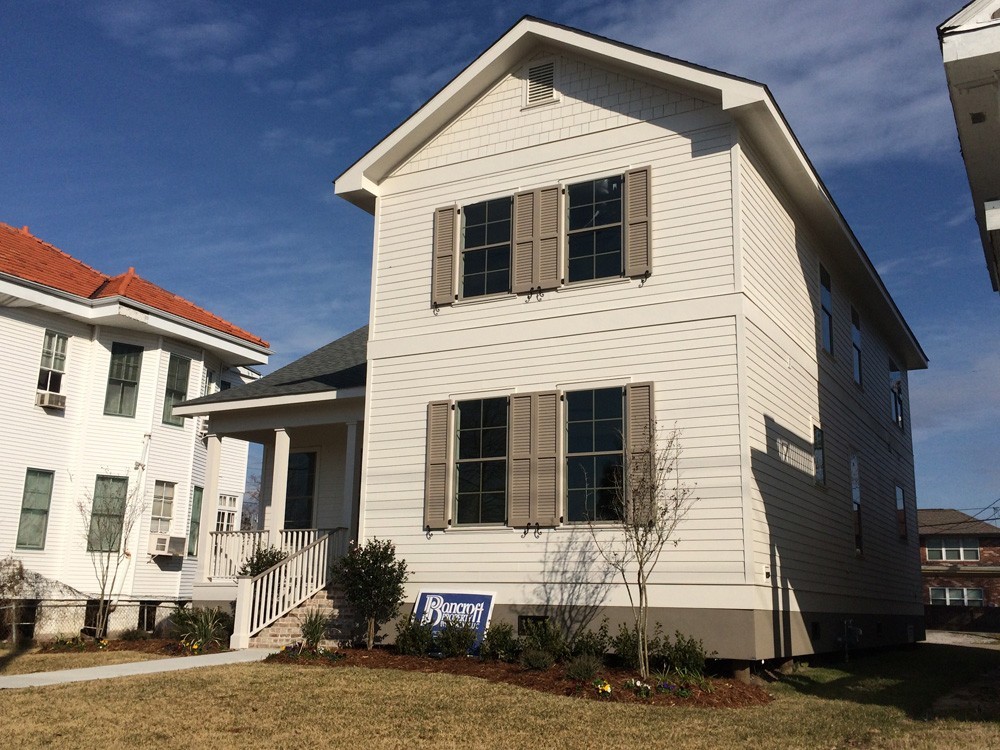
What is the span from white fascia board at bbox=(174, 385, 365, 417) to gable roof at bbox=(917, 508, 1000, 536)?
36.6 meters

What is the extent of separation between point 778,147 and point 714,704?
7851 mm

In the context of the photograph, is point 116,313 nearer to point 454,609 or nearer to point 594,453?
point 454,609

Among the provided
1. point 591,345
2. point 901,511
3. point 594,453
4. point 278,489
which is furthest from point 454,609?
point 901,511

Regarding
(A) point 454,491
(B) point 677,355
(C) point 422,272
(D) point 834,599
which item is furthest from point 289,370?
(D) point 834,599

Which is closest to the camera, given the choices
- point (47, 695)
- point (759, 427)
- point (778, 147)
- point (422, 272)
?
point (47, 695)

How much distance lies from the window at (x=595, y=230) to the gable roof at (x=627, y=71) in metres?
1.70

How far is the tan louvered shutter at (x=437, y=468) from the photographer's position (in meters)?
14.1

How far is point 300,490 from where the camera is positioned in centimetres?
1930

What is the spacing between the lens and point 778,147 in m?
14.1

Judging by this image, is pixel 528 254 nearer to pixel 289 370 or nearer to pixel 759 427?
pixel 759 427

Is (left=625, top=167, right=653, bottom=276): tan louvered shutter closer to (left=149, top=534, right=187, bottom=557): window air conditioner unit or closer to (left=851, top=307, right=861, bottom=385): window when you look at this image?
(left=851, top=307, right=861, bottom=385): window

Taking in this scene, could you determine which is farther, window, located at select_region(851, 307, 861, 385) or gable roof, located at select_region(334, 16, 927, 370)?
window, located at select_region(851, 307, 861, 385)

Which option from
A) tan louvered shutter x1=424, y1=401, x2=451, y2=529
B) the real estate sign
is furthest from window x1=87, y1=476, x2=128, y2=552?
the real estate sign

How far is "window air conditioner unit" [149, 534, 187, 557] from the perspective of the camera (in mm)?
23531
